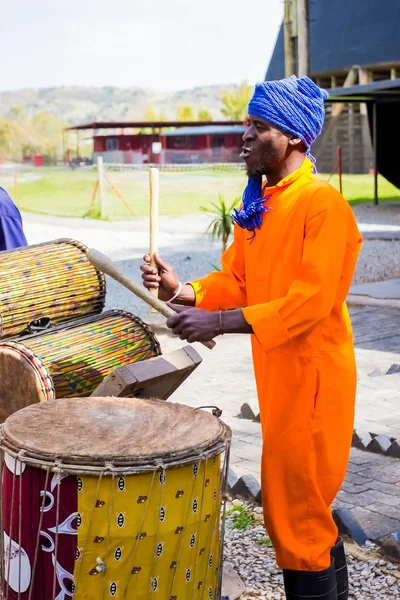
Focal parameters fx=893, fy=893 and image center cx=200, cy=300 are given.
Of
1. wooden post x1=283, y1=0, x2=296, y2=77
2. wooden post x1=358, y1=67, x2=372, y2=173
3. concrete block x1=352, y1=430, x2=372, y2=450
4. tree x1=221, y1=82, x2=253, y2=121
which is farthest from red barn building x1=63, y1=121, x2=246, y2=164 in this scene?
concrete block x1=352, y1=430, x2=372, y2=450

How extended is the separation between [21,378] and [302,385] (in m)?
1.28

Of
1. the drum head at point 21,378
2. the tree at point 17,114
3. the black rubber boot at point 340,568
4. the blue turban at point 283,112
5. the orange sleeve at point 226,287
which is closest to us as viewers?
the blue turban at point 283,112

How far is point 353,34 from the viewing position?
95.2 ft

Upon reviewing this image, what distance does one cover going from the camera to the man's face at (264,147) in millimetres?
2752

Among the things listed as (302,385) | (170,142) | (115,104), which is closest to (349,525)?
(302,385)

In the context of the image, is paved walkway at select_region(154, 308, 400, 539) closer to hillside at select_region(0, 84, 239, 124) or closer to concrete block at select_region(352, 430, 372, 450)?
concrete block at select_region(352, 430, 372, 450)

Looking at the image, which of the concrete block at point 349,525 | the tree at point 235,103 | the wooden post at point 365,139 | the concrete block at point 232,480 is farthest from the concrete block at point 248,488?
the tree at point 235,103

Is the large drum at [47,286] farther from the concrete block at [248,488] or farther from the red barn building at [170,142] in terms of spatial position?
the red barn building at [170,142]

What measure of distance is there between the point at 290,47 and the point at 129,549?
12201 mm

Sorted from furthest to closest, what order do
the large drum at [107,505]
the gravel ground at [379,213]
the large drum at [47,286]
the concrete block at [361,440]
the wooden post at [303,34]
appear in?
the gravel ground at [379,213] → the wooden post at [303,34] → the concrete block at [361,440] → the large drum at [47,286] → the large drum at [107,505]

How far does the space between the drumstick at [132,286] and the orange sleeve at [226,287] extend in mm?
237

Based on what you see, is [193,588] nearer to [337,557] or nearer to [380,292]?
[337,557]

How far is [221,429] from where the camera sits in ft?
8.55

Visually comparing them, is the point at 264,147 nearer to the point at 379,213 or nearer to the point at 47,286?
the point at 47,286
